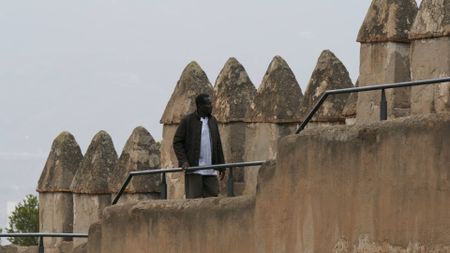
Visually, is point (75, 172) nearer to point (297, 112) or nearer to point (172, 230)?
point (297, 112)

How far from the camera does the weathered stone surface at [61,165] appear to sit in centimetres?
3078

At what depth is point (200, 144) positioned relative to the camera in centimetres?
2288

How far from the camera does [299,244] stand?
67.8 feet

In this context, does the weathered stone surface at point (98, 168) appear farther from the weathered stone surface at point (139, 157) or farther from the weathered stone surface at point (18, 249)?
the weathered stone surface at point (18, 249)

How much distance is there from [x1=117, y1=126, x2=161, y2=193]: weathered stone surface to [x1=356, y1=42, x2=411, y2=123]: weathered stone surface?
4.21m

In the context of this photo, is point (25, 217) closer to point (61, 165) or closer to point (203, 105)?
point (61, 165)

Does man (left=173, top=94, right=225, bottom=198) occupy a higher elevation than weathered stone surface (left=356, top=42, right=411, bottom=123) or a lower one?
lower

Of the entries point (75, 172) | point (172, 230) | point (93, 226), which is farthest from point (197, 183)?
point (75, 172)

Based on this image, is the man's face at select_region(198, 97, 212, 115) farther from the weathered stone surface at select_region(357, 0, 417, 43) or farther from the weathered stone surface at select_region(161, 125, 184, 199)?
the weathered stone surface at select_region(161, 125, 184, 199)

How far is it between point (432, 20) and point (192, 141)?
321 centimetres

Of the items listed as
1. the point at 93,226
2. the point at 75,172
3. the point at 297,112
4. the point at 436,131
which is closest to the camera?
the point at 436,131

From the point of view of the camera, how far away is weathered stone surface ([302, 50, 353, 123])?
85.5 feet

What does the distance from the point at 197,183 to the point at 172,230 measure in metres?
0.58

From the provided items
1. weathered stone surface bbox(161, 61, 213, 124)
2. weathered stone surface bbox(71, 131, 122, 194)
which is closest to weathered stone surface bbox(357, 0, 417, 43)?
weathered stone surface bbox(161, 61, 213, 124)
